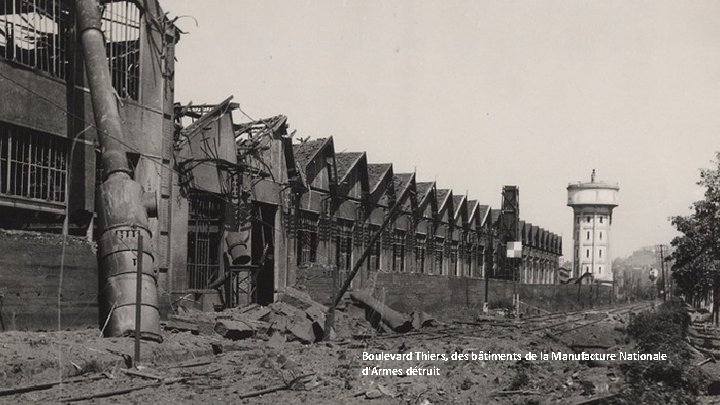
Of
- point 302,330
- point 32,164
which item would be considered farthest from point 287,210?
point 32,164

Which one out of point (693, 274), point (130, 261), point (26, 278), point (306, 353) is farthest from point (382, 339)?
point (693, 274)

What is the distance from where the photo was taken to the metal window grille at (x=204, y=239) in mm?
21469

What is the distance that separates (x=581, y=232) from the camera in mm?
92375

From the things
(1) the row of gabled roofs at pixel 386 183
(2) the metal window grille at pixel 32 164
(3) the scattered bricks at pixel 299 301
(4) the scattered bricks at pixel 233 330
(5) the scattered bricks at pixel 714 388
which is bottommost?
(5) the scattered bricks at pixel 714 388

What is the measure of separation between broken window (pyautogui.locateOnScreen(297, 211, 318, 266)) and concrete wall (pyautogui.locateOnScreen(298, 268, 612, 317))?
1.98 m

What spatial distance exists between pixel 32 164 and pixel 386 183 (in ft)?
74.0

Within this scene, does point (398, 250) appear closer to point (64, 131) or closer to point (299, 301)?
point (299, 301)

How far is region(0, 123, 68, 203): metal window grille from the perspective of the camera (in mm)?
14578

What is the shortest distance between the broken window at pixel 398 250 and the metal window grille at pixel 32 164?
2250 centimetres

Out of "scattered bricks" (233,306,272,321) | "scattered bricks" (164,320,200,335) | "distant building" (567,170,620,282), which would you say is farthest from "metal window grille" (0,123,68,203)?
"distant building" (567,170,620,282)

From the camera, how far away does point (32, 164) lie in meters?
15.3

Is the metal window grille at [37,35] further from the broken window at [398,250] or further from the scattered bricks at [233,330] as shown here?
the broken window at [398,250]

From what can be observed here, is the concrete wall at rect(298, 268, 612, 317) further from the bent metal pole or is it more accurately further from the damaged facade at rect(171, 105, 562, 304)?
the bent metal pole

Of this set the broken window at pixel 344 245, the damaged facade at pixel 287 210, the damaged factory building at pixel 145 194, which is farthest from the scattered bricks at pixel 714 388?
the broken window at pixel 344 245
